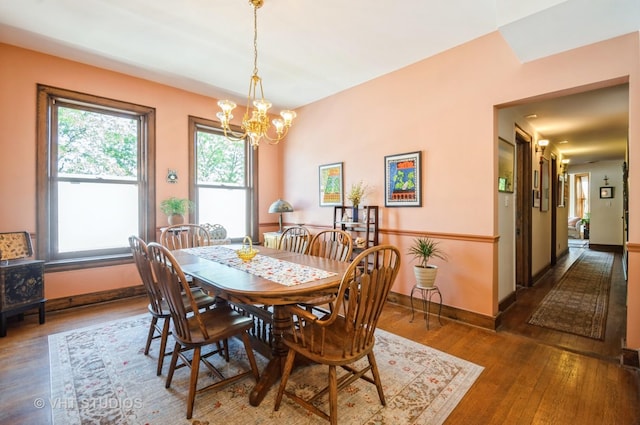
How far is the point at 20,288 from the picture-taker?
2.83 m

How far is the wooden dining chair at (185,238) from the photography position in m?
3.29

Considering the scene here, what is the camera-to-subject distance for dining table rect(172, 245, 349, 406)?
1623 millimetres

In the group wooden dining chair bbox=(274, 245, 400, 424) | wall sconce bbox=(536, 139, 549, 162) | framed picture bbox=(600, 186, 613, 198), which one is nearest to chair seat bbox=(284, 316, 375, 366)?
wooden dining chair bbox=(274, 245, 400, 424)

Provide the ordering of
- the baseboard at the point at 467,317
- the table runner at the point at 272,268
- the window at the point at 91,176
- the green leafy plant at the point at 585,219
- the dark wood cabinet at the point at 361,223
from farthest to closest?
the green leafy plant at the point at 585,219, the dark wood cabinet at the point at 361,223, the window at the point at 91,176, the baseboard at the point at 467,317, the table runner at the point at 272,268

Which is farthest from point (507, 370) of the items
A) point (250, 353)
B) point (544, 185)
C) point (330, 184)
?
point (544, 185)

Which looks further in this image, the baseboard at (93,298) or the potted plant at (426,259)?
the baseboard at (93,298)

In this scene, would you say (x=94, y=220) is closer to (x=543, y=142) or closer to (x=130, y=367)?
(x=130, y=367)

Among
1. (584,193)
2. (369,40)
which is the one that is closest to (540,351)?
(369,40)

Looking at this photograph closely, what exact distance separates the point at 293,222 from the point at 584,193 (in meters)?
12.1

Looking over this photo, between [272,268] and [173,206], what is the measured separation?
2467 mm

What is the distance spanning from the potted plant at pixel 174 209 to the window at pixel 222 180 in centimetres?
35

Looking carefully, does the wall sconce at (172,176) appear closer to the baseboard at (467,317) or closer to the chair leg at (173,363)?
the chair leg at (173,363)

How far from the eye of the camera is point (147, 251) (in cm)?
189

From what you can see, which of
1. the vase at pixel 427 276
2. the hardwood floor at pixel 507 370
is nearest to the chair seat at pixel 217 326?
the hardwood floor at pixel 507 370
